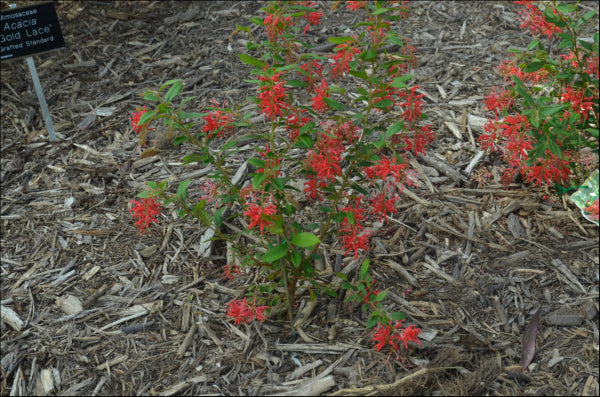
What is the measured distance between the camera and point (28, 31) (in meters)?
3.81

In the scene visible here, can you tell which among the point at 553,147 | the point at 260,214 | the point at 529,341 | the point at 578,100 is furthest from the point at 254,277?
the point at 578,100

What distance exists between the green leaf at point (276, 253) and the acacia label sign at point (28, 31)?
2.55 meters

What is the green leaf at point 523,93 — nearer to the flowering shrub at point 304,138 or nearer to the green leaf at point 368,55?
the flowering shrub at point 304,138

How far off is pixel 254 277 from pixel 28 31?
7.56 ft

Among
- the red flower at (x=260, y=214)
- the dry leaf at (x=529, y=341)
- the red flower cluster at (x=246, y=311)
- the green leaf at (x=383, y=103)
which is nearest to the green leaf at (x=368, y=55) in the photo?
the green leaf at (x=383, y=103)

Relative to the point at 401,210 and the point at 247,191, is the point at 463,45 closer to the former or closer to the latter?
the point at 401,210

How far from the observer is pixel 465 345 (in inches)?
98.5

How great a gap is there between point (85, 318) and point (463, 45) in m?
3.31

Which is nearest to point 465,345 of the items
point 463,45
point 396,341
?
point 396,341

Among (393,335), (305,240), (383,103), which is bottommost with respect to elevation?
(393,335)

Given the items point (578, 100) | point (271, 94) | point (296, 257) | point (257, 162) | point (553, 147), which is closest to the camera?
point (271, 94)

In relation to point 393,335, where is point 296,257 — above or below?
above

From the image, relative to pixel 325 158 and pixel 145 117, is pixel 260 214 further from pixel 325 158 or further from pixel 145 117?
pixel 145 117

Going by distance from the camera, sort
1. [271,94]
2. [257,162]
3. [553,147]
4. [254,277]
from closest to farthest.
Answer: [271,94]
[257,162]
[553,147]
[254,277]
